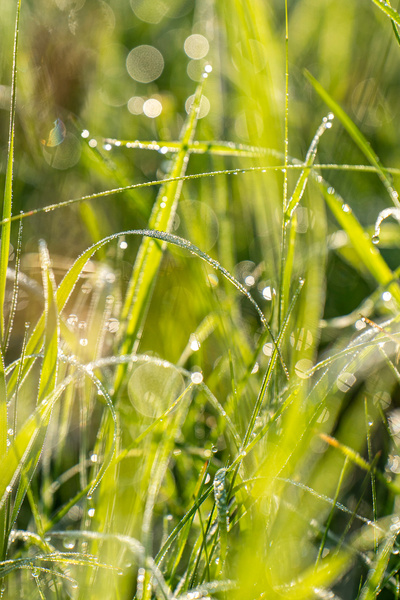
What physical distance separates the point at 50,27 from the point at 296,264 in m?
0.98

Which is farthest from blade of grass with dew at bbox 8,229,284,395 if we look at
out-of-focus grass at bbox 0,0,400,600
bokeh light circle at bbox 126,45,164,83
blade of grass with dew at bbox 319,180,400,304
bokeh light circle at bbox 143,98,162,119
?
bokeh light circle at bbox 126,45,164,83

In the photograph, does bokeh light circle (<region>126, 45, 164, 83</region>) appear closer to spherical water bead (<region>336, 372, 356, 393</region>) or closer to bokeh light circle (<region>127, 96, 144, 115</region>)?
bokeh light circle (<region>127, 96, 144, 115</region>)

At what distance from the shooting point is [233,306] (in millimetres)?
887

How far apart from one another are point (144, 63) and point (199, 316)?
1022 mm

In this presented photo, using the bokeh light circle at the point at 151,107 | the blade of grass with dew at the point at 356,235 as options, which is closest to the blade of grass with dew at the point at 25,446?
the blade of grass with dew at the point at 356,235

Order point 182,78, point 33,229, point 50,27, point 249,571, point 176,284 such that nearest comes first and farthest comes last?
point 249,571 < point 176,284 < point 33,229 < point 50,27 < point 182,78

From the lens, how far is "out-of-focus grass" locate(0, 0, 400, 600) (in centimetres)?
59

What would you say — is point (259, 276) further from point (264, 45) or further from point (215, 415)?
point (264, 45)

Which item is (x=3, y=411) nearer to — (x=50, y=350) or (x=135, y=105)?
(x=50, y=350)

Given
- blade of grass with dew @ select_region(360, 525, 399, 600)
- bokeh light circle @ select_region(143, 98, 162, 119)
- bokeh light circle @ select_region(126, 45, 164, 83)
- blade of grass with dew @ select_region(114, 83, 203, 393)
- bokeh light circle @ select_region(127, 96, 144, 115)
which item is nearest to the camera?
blade of grass with dew @ select_region(360, 525, 399, 600)

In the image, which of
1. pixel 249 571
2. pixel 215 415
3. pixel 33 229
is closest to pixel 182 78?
pixel 33 229

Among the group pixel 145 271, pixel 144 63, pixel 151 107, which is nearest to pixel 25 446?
pixel 145 271

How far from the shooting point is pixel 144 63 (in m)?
1.67

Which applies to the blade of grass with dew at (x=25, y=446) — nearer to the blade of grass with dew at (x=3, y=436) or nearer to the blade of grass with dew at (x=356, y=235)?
the blade of grass with dew at (x=3, y=436)
